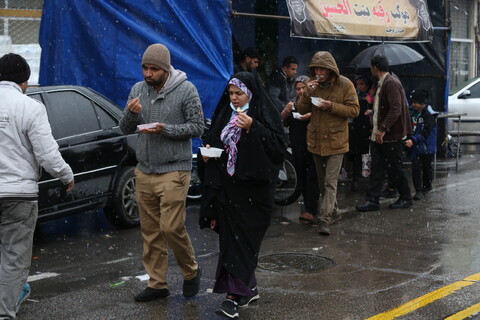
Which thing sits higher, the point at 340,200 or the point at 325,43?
the point at 325,43

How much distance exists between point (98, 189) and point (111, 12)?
2.79 m

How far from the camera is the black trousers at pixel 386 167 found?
9918 millimetres

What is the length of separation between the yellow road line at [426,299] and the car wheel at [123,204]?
12.7ft

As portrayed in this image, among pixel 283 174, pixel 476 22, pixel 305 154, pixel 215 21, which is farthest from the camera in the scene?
pixel 476 22

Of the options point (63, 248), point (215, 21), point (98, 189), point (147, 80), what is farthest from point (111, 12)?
point (147, 80)

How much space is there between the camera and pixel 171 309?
575cm

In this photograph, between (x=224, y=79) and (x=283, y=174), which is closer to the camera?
(x=283, y=174)

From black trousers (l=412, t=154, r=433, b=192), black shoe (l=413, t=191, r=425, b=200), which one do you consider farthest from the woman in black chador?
black trousers (l=412, t=154, r=433, b=192)

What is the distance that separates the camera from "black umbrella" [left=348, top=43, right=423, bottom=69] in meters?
13.1

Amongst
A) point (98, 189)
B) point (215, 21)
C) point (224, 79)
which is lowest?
point (98, 189)

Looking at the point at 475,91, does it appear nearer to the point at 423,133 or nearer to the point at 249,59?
the point at 423,133

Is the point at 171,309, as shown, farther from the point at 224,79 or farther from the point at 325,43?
the point at 325,43

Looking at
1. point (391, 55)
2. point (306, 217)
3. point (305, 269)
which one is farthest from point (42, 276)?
point (391, 55)

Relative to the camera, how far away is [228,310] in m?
5.46
